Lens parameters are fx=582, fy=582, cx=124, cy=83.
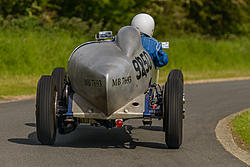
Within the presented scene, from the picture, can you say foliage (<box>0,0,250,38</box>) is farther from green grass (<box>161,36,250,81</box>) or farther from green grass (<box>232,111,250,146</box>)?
green grass (<box>232,111,250,146</box>)

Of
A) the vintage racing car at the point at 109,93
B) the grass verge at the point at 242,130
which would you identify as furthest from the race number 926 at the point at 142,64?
the grass verge at the point at 242,130

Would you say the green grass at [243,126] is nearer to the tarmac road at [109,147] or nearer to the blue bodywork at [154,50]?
the tarmac road at [109,147]

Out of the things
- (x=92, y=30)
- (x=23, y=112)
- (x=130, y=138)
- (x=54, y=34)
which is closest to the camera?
(x=130, y=138)

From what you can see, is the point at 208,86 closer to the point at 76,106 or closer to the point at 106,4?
the point at 76,106

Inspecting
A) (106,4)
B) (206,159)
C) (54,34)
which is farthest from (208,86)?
(106,4)

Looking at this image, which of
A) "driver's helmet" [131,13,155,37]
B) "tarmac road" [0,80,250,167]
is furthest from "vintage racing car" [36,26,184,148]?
"driver's helmet" [131,13,155,37]

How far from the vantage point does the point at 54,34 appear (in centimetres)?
2883

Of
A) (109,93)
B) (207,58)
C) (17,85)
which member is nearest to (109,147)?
(109,93)

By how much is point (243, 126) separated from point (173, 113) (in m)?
3.36

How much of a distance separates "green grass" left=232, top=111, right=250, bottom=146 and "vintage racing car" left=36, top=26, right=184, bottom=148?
177 centimetres

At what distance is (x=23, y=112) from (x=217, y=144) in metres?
5.46

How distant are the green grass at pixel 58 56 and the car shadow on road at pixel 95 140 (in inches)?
313

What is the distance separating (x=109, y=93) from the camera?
305 inches

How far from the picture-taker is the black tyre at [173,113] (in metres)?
8.38
